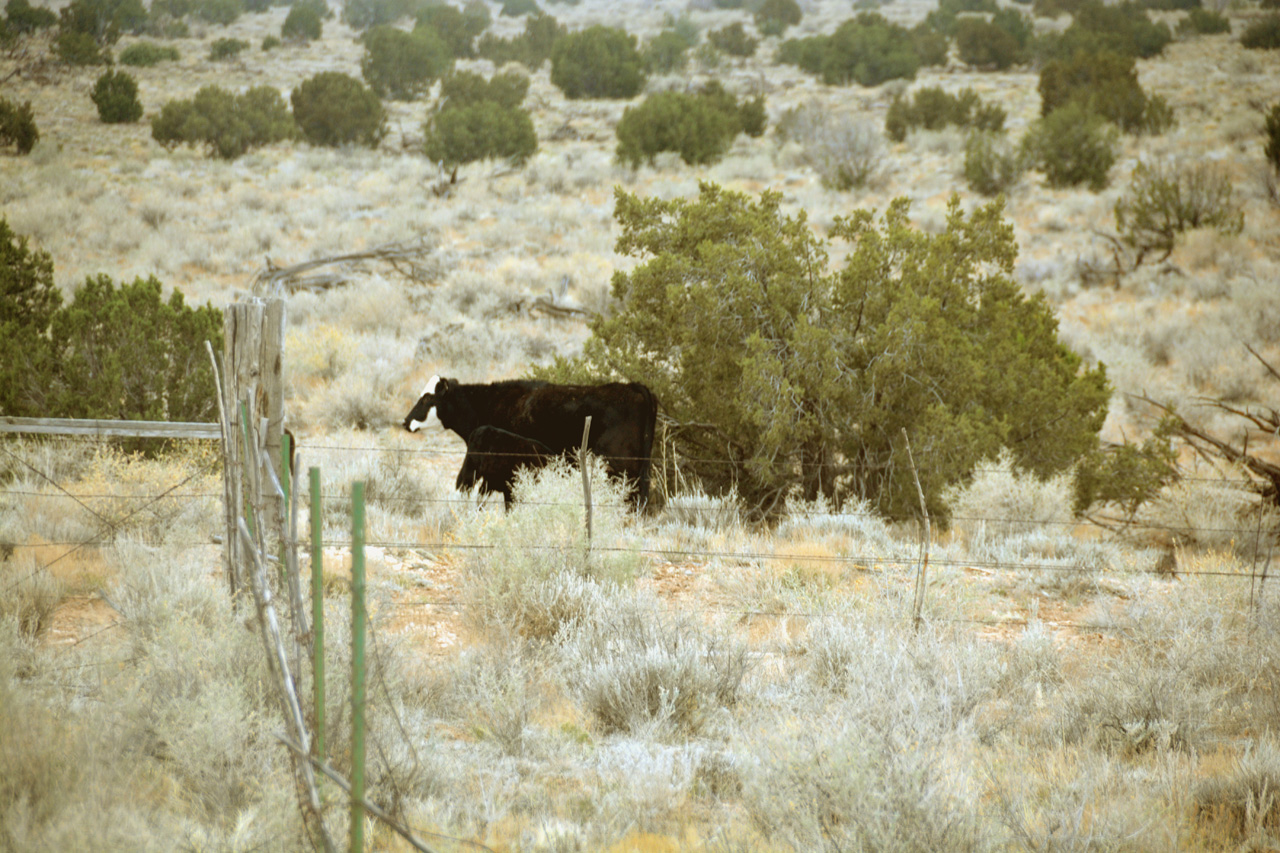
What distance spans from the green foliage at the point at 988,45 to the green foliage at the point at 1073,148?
588 inches

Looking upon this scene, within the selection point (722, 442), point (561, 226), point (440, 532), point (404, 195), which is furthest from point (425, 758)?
point (404, 195)

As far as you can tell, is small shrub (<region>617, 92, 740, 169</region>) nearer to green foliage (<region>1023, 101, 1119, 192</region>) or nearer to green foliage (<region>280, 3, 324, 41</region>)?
green foliage (<region>1023, 101, 1119, 192</region>)

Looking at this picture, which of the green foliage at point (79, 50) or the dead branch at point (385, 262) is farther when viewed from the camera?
the green foliage at point (79, 50)

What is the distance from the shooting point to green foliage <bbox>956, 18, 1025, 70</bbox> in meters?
36.4

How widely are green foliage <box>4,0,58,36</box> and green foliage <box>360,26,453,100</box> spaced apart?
998 cm

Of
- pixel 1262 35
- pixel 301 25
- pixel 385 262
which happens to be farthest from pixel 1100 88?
pixel 301 25

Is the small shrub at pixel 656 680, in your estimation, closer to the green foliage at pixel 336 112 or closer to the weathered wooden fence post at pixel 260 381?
the weathered wooden fence post at pixel 260 381

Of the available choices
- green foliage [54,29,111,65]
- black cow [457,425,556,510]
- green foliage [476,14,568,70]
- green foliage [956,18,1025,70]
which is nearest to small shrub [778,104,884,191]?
green foliage [956,18,1025,70]

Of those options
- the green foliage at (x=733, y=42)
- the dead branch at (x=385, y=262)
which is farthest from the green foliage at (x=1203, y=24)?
the dead branch at (x=385, y=262)

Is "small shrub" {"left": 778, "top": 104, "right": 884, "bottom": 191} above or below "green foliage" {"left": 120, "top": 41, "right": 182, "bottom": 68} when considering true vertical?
below

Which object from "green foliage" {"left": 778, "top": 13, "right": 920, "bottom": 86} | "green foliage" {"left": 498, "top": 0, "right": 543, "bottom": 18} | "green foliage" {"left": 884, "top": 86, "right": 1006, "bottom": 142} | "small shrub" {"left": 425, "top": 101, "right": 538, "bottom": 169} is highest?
"green foliage" {"left": 498, "top": 0, "right": 543, "bottom": 18}

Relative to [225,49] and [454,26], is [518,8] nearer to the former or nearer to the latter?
[454,26]

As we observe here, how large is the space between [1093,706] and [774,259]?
477 cm

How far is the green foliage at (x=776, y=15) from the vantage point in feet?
148
